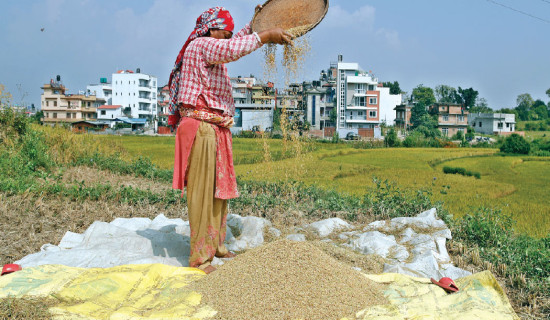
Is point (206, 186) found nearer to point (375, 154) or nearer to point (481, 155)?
point (375, 154)

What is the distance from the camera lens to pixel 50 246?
3500 millimetres

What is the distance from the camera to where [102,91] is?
49.4 m

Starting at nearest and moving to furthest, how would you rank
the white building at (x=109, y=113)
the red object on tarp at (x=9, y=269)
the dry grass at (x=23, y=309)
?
the dry grass at (x=23, y=309) → the red object on tarp at (x=9, y=269) → the white building at (x=109, y=113)

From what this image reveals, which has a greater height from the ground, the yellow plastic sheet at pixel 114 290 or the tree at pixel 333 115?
the tree at pixel 333 115

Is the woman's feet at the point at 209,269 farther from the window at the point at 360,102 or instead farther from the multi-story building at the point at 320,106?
the window at the point at 360,102

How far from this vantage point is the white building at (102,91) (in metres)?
49.4

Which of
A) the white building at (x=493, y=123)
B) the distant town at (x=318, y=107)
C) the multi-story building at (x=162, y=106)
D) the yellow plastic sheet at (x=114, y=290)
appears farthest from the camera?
the multi-story building at (x=162, y=106)

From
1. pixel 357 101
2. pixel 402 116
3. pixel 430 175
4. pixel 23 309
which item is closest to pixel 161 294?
pixel 23 309

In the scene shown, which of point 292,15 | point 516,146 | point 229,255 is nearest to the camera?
point 229,255

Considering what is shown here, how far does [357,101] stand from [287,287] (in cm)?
3906

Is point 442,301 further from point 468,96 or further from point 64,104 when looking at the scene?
point 468,96

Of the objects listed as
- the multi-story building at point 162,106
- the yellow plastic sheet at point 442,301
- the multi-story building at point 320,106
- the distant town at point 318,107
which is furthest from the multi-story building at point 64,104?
the yellow plastic sheet at point 442,301

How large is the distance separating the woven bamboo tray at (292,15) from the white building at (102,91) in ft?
164

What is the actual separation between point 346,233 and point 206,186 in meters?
1.49
